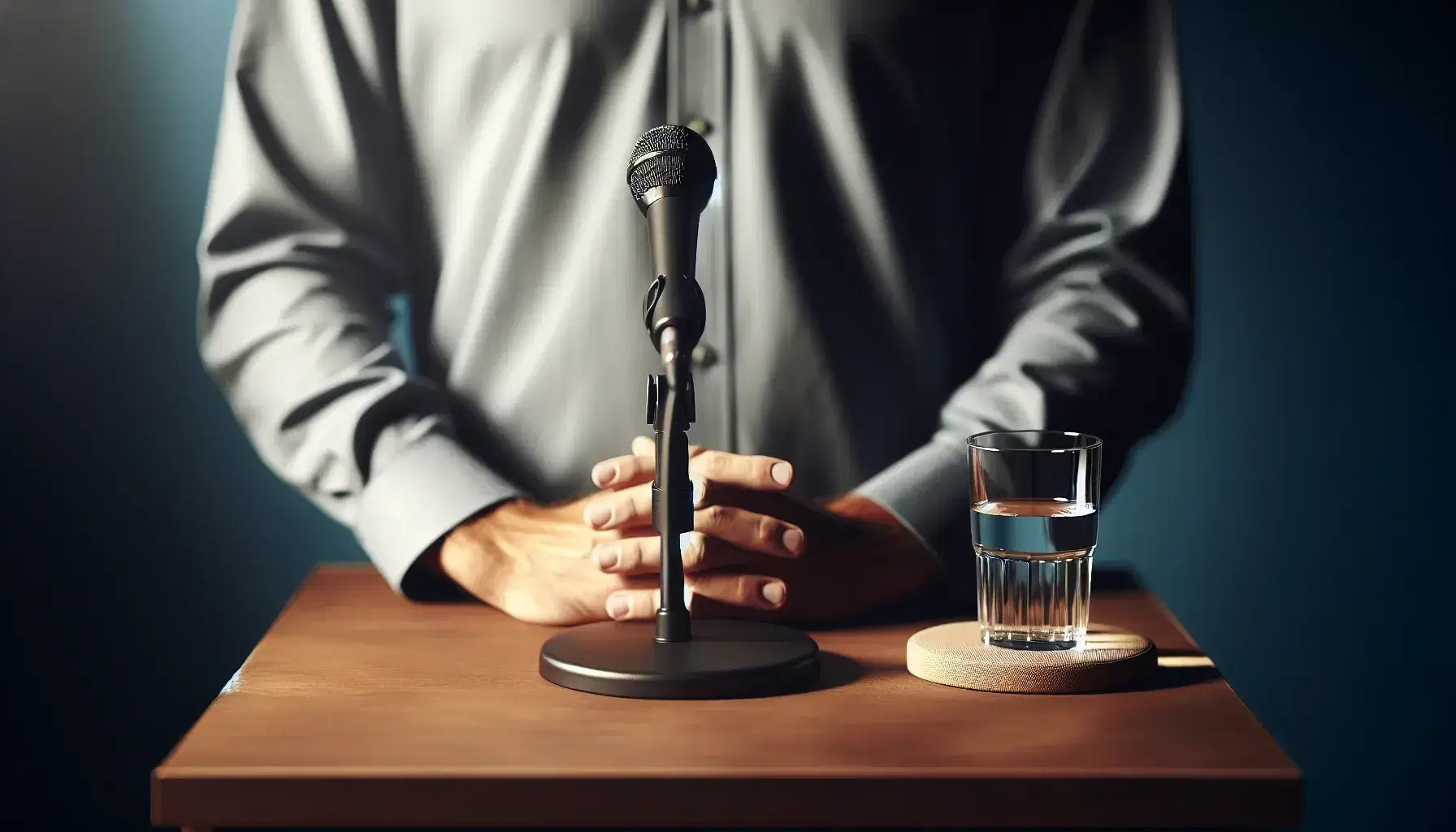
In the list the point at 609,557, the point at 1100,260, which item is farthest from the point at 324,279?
the point at 1100,260

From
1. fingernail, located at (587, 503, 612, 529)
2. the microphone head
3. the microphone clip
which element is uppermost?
the microphone head

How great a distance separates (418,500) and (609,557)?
0.84ft

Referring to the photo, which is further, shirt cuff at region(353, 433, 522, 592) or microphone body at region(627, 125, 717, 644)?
shirt cuff at region(353, 433, 522, 592)

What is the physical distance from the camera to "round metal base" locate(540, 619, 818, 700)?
100cm

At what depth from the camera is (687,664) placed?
103 centimetres

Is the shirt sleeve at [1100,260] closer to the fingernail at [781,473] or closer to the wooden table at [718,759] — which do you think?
the fingernail at [781,473]

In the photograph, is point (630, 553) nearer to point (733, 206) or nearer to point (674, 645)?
point (674, 645)

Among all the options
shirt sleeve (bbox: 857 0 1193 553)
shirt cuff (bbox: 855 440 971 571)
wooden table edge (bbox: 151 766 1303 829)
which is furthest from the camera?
shirt sleeve (bbox: 857 0 1193 553)

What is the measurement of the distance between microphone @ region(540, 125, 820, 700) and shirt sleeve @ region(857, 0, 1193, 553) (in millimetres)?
474

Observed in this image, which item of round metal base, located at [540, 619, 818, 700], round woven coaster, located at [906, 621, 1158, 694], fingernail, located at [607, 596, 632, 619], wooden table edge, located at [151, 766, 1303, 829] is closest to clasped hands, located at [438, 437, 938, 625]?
fingernail, located at [607, 596, 632, 619]

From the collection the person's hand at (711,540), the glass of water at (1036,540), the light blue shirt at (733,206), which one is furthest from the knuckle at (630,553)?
the light blue shirt at (733,206)

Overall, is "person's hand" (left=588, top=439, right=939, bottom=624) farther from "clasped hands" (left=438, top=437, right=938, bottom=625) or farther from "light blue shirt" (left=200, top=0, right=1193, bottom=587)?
"light blue shirt" (left=200, top=0, right=1193, bottom=587)

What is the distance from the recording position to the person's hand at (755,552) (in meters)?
1.24

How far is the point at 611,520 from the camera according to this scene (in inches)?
49.7
